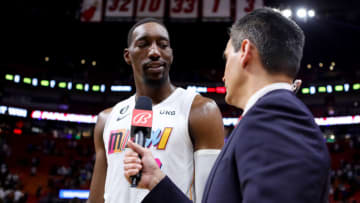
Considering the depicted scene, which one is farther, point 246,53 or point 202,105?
point 202,105

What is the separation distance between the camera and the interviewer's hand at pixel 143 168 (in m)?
1.25

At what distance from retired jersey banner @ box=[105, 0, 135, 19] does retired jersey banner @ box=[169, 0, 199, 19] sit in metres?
1.49

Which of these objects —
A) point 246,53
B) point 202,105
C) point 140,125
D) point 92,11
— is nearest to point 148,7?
point 92,11

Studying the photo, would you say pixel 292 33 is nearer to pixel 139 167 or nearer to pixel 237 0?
pixel 139 167

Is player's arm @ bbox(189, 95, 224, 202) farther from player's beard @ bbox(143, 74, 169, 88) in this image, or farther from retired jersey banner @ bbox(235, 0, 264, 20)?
retired jersey banner @ bbox(235, 0, 264, 20)

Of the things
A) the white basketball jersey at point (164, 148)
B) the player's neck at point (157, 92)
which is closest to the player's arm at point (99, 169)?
the white basketball jersey at point (164, 148)

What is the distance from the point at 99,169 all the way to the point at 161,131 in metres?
0.68

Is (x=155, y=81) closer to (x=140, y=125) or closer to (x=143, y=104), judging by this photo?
(x=143, y=104)

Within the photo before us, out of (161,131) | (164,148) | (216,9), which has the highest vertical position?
(216,9)

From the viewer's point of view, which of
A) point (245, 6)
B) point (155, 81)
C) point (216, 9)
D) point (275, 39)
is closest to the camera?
point (275, 39)

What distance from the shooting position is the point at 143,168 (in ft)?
4.17

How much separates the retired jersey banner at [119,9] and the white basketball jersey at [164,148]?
11.0 meters

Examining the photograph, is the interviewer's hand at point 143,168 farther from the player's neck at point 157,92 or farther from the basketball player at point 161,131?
the player's neck at point 157,92

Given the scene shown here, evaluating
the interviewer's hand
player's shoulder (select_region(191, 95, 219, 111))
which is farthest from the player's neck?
the interviewer's hand
